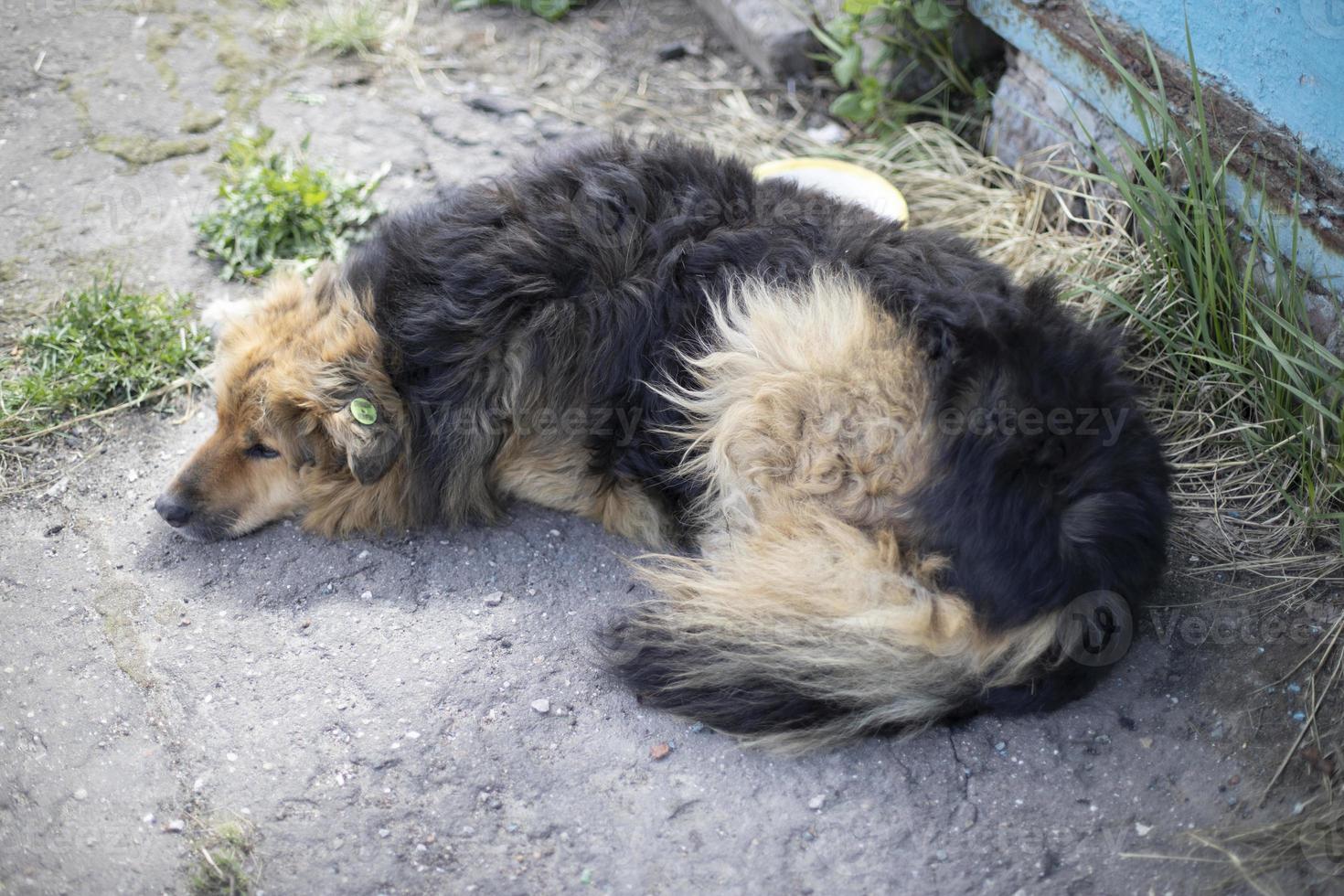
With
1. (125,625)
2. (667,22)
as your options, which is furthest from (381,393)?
(667,22)

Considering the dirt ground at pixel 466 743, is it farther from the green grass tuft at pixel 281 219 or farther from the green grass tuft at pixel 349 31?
the green grass tuft at pixel 349 31

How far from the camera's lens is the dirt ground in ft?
8.16

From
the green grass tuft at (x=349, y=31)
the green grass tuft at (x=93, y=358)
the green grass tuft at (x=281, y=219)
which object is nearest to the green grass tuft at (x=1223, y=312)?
the green grass tuft at (x=281, y=219)

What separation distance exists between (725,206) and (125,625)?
2.33m

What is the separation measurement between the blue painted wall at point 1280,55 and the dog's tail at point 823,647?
1838mm

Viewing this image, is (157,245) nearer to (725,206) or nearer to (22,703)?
(22,703)

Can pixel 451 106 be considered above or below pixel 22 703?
above

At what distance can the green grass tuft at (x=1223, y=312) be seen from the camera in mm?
2990

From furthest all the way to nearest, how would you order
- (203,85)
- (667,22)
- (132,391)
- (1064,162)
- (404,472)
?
(667,22), (203,85), (1064,162), (132,391), (404,472)

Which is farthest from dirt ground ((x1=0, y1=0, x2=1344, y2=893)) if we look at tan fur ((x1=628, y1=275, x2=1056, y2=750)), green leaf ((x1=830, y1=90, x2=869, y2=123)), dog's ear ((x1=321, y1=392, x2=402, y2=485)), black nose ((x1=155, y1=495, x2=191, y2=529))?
green leaf ((x1=830, y1=90, x2=869, y2=123))

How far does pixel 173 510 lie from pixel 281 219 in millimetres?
1654

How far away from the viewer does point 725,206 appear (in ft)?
10.6

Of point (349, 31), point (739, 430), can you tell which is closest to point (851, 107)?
point (739, 430)

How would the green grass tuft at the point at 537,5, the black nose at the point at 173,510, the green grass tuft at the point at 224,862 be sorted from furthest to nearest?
the green grass tuft at the point at 537,5 → the black nose at the point at 173,510 → the green grass tuft at the point at 224,862
